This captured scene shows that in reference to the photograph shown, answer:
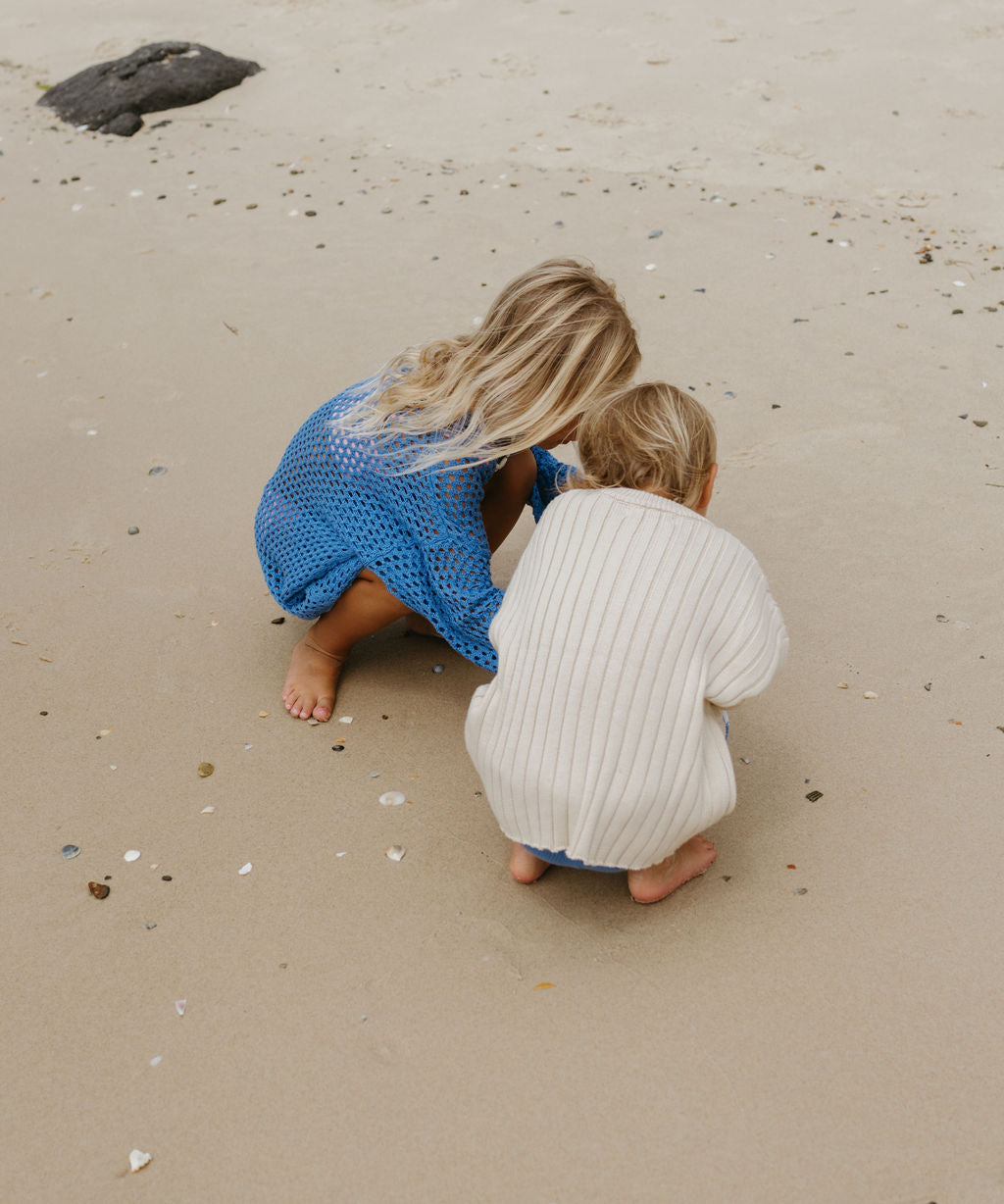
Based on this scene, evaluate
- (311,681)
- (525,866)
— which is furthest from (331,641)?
(525,866)

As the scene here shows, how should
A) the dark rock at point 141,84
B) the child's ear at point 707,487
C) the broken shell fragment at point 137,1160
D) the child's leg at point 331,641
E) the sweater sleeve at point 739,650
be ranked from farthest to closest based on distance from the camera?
1. the dark rock at point 141,84
2. the child's leg at point 331,641
3. the child's ear at point 707,487
4. the sweater sleeve at point 739,650
5. the broken shell fragment at point 137,1160

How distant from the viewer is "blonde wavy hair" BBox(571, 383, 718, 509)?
1699mm

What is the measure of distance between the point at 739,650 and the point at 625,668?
0.57ft

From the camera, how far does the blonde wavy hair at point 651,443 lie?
5.57ft

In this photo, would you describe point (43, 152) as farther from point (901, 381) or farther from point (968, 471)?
point (968, 471)

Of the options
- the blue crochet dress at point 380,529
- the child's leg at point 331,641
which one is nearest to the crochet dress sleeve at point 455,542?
the blue crochet dress at point 380,529

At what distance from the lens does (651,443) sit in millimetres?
1692

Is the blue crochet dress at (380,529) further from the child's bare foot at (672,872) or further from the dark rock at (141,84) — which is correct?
the dark rock at (141,84)

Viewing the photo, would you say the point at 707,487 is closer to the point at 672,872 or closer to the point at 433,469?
the point at 433,469

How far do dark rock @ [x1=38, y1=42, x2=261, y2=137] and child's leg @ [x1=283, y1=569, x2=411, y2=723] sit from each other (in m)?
3.90

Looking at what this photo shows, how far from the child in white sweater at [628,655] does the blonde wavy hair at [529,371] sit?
26 cm

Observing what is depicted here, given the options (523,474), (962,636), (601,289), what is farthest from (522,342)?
(962,636)

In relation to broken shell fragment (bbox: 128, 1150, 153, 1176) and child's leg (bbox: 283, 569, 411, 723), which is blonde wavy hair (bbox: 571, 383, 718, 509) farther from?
broken shell fragment (bbox: 128, 1150, 153, 1176)

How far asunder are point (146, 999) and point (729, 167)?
395 cm
